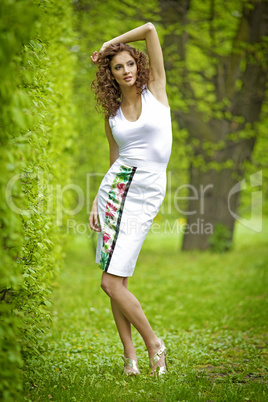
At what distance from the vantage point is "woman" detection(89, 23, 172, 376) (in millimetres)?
3105

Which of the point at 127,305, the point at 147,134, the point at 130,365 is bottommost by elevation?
the point at 130,365

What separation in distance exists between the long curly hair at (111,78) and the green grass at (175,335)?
6.04 feet

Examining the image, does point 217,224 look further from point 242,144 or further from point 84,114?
point 84,114

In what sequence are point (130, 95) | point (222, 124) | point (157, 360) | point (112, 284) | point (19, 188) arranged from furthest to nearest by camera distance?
point (222, 124) → point (130, 95) → point (157, 360) → point (112, 284) → point (19, 188)

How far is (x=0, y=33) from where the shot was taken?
177 centimetres

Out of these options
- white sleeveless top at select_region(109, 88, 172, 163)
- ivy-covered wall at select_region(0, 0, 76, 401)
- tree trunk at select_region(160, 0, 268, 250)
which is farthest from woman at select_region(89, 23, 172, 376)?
tree trunk at select_region(160, 0, 268, 250)

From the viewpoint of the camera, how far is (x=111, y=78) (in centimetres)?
340

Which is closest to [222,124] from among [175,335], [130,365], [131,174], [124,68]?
[175,335]

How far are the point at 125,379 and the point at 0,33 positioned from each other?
92.5 inches

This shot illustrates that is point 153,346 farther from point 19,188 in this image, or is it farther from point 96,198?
point 19,188

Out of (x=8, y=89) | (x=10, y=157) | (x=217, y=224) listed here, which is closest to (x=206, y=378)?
(x=10, y=157)

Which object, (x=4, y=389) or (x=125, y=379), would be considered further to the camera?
(x=125, y=379)

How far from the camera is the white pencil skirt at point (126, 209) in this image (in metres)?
3.08

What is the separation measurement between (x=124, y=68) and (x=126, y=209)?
3.30 feet
